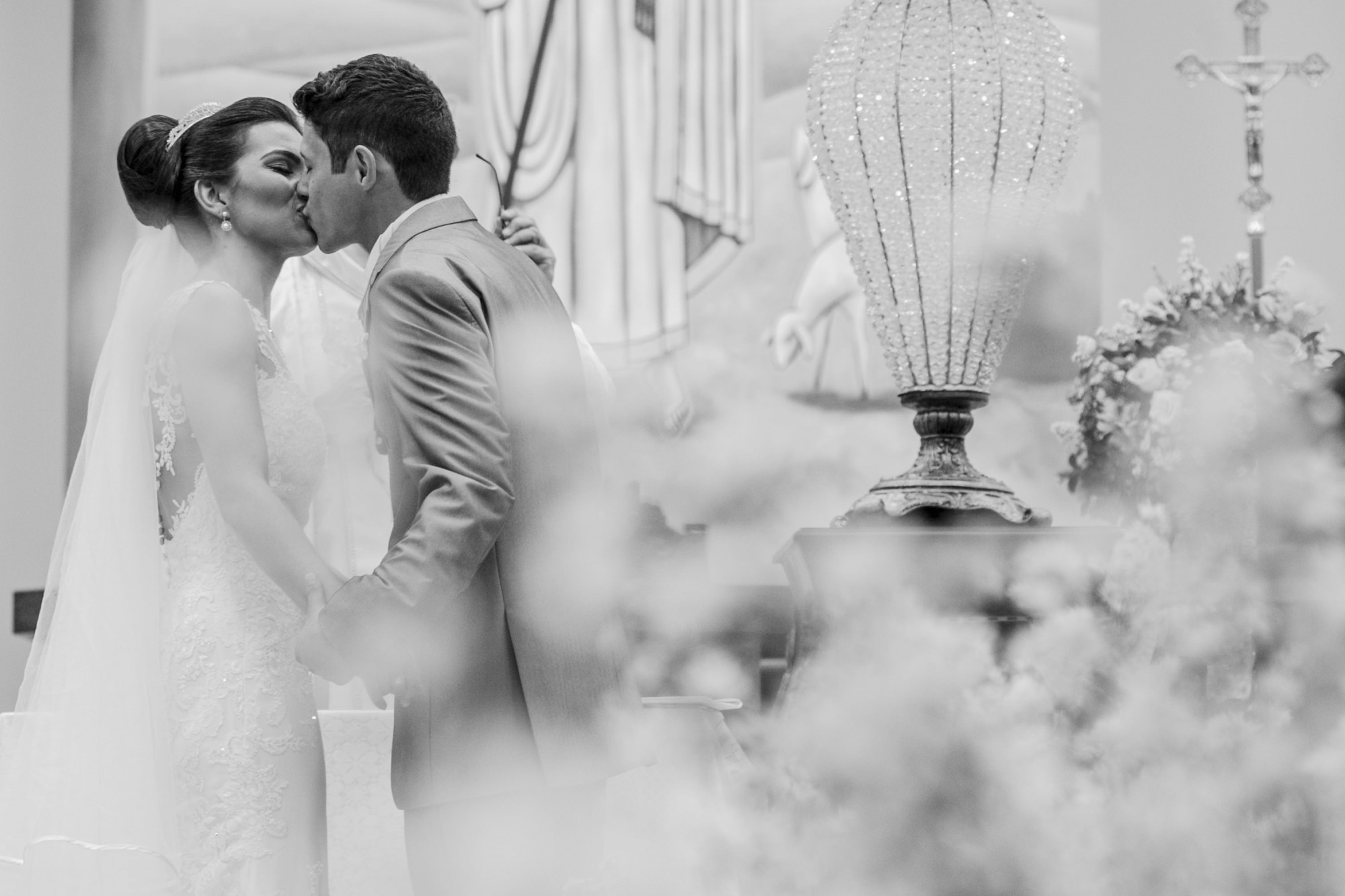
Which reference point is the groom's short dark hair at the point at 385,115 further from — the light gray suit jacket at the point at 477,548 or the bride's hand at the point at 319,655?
the bride's hand at the point at 319,655

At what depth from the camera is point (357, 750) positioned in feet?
7.42

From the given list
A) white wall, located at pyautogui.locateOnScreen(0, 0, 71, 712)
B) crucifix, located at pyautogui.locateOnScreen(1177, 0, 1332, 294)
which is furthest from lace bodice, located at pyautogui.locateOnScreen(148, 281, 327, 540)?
crucifix, located at pyautogui.locateOnScreen(1177, 0, 1332, 294)

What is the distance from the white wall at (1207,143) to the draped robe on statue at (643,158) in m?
0.96

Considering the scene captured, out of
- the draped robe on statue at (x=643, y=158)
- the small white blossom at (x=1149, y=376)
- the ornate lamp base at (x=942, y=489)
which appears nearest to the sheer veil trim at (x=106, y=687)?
the ornate lamp base at (x=942, y=489)

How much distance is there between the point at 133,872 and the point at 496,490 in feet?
2.26

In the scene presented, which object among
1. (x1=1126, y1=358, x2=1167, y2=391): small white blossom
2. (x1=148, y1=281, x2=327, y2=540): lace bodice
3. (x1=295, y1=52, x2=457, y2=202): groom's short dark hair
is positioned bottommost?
(x1=148, y1=281, x2=327, y2=540): lace bodice

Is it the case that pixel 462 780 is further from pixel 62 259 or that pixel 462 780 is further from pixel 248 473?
pixel 62 259

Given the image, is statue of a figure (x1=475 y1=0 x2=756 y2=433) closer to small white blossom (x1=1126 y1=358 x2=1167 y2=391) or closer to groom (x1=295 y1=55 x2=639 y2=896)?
small white blossom (x1=1126 y1=358 x2=1167 y2=391)

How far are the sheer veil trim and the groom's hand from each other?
1.35 feet

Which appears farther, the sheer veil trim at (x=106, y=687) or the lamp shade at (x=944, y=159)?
the lamp shade at (x=944, y=159)

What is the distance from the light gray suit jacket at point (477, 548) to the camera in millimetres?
1233

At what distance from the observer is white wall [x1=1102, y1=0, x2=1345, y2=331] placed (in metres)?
3.51

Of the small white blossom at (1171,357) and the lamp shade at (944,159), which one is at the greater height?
the lamp shade at (944,159)

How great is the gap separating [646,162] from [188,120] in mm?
1888
